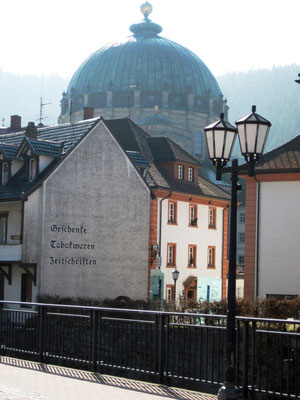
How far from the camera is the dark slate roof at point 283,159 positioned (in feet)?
125

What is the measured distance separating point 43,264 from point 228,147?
106 feet

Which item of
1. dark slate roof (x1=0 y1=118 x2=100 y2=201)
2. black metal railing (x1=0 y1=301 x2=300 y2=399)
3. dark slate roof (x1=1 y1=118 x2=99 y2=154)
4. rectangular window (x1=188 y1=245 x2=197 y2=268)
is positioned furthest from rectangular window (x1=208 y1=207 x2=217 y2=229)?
black metal railing (x1=0 y1=301 x2=300 y2=399)

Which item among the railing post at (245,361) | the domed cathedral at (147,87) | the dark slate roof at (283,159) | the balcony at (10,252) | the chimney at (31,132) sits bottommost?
the railing post at (245,361)

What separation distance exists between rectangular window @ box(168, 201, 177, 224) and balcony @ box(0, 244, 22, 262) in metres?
14.0

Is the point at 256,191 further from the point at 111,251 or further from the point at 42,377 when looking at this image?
the point at 42,377

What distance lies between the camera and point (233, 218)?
44.3 ft

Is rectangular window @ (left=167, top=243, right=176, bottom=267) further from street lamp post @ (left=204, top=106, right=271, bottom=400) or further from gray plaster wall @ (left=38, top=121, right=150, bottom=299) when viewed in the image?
street lamp post @ (left=204, top=106, right=271, bottom=400)

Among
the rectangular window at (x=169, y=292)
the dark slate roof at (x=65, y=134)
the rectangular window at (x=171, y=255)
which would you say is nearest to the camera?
the dark slate roof at (x=65, y=134)

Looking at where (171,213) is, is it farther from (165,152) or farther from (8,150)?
(8,150)

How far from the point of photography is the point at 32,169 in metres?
47.9

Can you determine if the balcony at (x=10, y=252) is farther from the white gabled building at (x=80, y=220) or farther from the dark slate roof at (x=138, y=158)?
the dark slate roof at (x=138, y=158)

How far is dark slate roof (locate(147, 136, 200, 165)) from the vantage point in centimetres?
6162

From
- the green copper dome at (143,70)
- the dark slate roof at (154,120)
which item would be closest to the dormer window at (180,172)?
the dark slate roof at (154,120)

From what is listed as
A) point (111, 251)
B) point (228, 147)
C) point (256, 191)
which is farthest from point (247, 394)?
point (111, 251)
